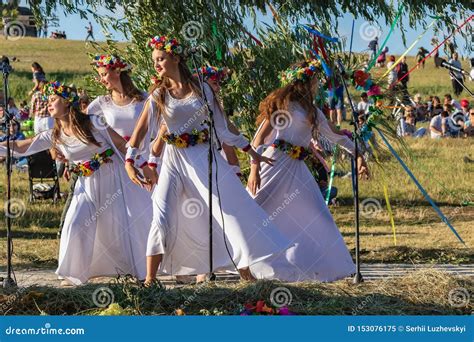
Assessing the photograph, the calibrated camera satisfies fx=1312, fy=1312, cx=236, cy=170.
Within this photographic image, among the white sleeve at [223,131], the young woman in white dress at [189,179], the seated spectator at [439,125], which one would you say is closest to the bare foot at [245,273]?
the young woman in white dress at [189,179]

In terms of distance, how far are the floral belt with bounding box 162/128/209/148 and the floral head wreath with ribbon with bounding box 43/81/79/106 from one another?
1.07 meters

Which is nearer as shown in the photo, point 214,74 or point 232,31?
point 214,74

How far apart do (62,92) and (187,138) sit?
1277 millimetres

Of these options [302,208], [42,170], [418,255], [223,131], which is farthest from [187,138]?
[42,170]

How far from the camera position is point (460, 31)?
16.6 meters

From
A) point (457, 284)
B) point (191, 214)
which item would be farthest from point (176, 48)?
point (457, 284)

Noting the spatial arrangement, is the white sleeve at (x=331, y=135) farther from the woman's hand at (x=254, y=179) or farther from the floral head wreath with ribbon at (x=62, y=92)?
the floral head wreath with ribbon at (x=62, y=92)

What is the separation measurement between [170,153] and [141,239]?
134 cm

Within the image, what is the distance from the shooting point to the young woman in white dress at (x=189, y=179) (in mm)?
9781

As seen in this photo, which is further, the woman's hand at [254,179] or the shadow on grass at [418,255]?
the shadow on grass at [418,255]

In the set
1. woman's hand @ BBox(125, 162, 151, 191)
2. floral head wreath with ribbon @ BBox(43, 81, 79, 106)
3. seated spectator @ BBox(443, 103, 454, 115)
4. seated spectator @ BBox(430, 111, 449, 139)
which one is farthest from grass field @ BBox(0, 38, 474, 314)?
seated spectator @ BBox(443, 103, 454, 115)

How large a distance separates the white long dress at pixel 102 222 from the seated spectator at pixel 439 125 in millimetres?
16215

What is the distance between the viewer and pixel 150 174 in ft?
33.9

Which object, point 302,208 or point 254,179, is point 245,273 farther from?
point 302,208
